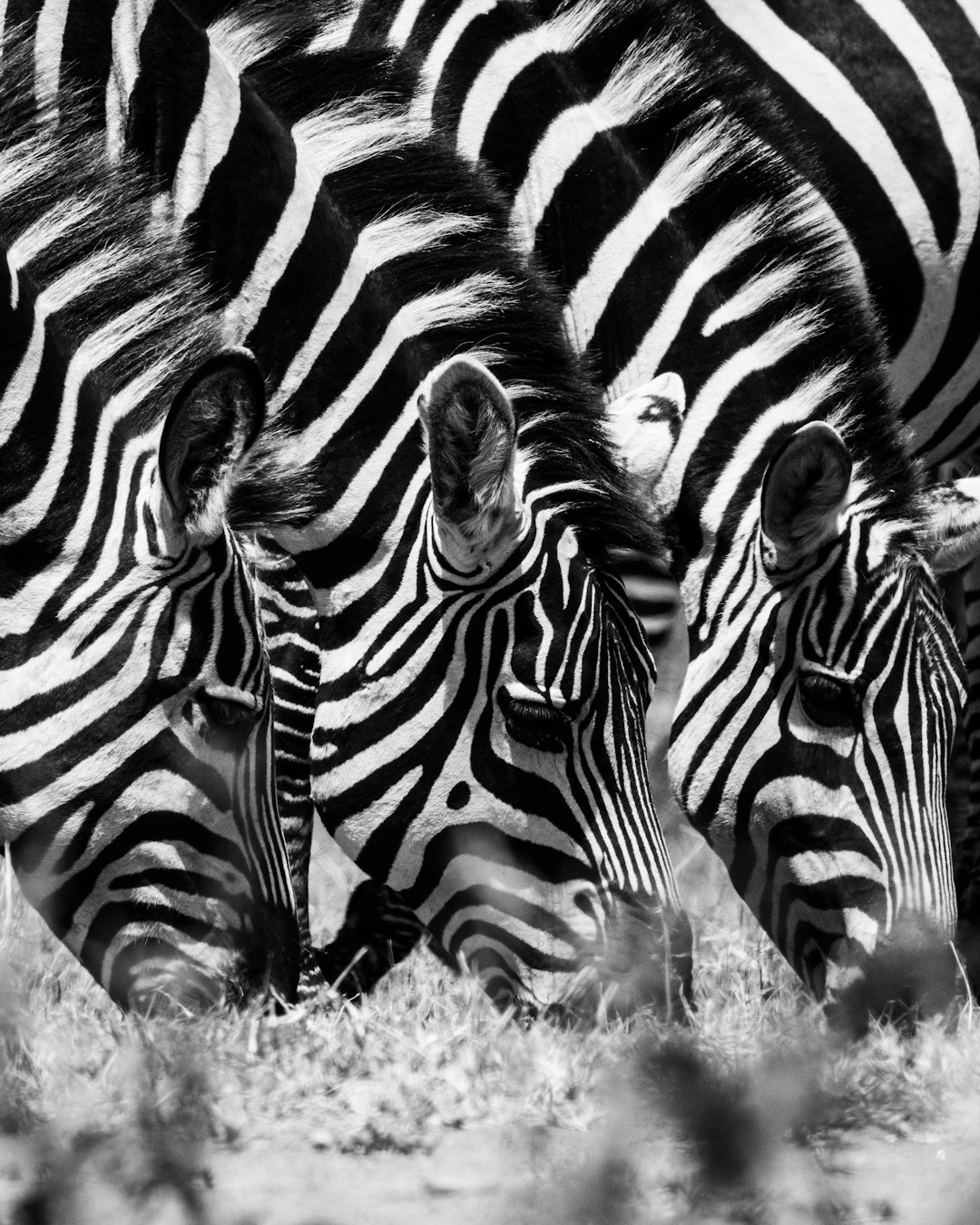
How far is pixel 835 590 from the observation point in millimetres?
4285

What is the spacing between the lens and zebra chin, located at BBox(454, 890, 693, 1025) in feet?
12.4

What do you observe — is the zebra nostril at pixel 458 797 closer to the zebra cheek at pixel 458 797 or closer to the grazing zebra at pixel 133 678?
the zebra cheek at pixel 458 797

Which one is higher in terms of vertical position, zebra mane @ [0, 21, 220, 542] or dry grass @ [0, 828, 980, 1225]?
zebra mane @ [0, 21, 220, 542]

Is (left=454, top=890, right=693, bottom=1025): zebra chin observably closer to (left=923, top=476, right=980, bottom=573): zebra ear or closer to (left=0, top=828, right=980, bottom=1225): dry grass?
(left=0, top=828, right=980, bottom=1225): dry grass

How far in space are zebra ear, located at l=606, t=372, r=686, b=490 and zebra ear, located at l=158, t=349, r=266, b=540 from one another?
3.77ft

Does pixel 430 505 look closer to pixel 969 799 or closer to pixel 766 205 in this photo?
pixel 766 205

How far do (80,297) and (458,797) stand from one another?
150 centimetres

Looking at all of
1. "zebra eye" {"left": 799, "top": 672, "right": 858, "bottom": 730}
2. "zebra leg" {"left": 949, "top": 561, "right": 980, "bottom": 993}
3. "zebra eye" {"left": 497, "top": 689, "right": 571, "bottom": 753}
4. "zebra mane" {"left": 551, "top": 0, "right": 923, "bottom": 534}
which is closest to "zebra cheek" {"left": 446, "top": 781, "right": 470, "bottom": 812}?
"zebra eye" {"left": 497, "top": 689, "right": 571, "bottom": 753}

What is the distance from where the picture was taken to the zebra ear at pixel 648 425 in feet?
14.5

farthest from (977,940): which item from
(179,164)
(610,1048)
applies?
(179,164)

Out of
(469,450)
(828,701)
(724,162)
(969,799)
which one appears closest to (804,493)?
(828,701)

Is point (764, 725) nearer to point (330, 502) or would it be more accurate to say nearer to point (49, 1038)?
point (330, 502)

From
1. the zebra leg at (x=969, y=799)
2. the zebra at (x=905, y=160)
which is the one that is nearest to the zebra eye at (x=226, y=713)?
the zebra leg at (x=969, y=799)

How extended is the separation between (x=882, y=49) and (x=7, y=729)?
417 cm
